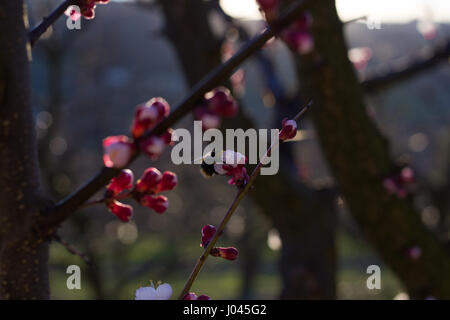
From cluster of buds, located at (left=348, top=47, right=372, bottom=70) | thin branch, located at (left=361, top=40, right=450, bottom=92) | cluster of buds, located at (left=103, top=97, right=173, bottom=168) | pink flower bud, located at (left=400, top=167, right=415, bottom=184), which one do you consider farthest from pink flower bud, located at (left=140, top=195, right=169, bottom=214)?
cluster of buds, located at (left=348, top=47, right=372, bottom=70)

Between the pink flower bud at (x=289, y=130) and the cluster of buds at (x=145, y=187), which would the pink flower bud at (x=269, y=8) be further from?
the cluster of buds at (x=145, y=187)

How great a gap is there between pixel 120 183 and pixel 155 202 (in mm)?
81

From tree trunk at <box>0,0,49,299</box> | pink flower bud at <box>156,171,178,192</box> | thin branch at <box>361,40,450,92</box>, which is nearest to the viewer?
pink flower bud at <box>156,171,178,192</box>

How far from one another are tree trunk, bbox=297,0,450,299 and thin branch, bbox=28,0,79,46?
1367 mm

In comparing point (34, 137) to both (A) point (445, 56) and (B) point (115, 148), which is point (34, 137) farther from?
(A) point (445, 56)

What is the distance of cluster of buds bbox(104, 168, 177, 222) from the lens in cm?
103

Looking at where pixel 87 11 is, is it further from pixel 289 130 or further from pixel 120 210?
pixel 289 130

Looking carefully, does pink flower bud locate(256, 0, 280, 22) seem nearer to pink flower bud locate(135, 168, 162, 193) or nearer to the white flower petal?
pink flower bud locate(135, 168, 162, 193)

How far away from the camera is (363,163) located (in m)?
2.38

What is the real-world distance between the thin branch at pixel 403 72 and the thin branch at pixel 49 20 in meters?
2.41

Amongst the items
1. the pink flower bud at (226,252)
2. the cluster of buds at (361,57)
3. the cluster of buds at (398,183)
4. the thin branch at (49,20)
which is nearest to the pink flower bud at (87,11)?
the thin branch at (49,20)

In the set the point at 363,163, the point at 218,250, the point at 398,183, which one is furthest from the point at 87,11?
the point at 398,183
